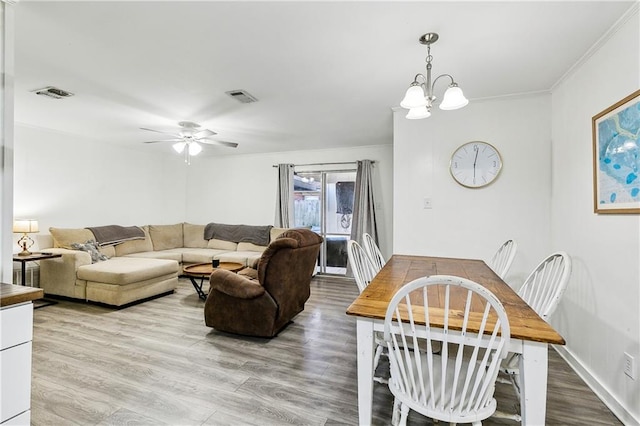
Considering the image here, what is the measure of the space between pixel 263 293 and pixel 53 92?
298cm

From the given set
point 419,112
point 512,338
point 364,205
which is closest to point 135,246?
point 364,205

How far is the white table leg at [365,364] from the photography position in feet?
4.53

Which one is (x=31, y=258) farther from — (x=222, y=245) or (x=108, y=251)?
(x=222, y=245)

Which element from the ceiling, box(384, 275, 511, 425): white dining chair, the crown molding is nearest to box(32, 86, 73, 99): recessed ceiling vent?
the ceiling

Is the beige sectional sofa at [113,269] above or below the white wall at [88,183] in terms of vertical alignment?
below

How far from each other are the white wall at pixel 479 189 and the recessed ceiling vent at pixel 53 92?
3.54 m

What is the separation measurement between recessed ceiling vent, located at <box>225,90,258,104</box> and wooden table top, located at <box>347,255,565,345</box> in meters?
2.20

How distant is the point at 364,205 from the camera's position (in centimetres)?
527

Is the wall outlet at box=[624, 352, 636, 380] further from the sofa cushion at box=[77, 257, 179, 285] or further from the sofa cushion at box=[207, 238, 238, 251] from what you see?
the sofa cushion at box=[207, 238, 238, 251]

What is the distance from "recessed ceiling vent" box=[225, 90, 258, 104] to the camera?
2.94m

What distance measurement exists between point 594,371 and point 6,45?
423cm

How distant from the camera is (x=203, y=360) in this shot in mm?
2377

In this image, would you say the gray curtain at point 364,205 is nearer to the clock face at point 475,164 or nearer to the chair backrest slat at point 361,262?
the clock face at point 475,164

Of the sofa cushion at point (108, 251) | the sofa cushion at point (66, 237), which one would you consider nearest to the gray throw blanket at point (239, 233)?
the sofa cushion at point (108, 251)
